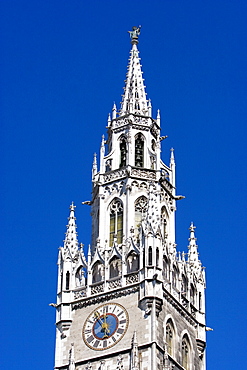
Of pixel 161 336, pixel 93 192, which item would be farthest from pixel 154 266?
pixel 93 192

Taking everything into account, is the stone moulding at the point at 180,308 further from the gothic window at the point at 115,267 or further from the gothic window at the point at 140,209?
the gothic window at the point at 140,209

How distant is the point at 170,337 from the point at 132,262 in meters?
4.79

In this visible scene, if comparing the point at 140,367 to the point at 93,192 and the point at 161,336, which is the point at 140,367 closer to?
the point at 161,336

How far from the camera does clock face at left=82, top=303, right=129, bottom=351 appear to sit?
6888 cm

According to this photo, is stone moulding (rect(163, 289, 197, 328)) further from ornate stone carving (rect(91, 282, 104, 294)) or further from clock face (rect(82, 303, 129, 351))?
ornate stone carving (rect(91, 282, 104, 294))

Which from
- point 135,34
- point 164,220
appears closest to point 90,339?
point 164,220

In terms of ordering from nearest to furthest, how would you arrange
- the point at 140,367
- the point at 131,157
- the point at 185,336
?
the point at 140,367 < the point at 185,336 < the point at 131,157

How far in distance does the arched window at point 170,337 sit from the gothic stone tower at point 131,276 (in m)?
0.05

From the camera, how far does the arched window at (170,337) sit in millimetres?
69188

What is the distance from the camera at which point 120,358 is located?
67.8 metres

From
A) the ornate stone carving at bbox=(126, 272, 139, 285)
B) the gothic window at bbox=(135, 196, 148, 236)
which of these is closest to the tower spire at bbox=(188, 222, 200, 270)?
the gothic window at bbox=(135, 196, 148, 236)

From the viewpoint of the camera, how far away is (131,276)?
70562 millimetres

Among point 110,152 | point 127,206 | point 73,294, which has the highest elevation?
point 110,152

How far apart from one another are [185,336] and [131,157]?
12044mm
